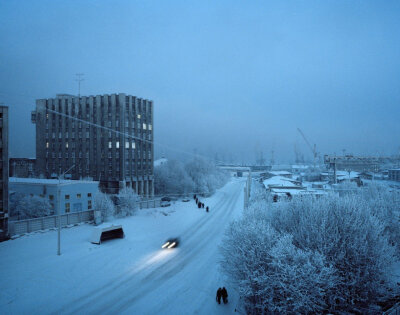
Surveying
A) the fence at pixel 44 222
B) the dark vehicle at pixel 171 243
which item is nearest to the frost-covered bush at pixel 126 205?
the fence at pixel 44 222

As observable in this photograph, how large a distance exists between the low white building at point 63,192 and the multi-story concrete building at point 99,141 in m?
9.87

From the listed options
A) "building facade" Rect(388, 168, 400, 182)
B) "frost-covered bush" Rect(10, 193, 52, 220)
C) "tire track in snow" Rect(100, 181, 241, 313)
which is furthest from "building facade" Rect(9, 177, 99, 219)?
"building facade" Rect(388, 168, 400, 182)

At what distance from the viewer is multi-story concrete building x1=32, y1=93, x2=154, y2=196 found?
133ft

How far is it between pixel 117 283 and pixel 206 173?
43.3 meters

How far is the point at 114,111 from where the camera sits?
135 feet

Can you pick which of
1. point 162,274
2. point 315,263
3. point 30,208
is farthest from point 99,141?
point 315,263

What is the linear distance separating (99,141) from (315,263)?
39.0 m

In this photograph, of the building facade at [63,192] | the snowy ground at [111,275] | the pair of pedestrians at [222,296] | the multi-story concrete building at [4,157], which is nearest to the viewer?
the snowy ground at [111,275]

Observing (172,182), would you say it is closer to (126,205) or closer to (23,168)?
(126,205)

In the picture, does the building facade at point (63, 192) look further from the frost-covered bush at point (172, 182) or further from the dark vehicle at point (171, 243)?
the frost-covered bush at point (172, 182)

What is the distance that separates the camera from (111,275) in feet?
43.4

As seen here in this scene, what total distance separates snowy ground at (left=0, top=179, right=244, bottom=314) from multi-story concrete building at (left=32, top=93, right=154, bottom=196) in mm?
19944

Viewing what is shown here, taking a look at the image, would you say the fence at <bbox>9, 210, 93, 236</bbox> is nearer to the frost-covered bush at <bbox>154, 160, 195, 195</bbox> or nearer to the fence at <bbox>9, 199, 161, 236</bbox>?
the fence at <bbox>9, 199, 161, 236</bbox>

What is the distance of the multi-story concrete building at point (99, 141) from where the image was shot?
4056 cm
